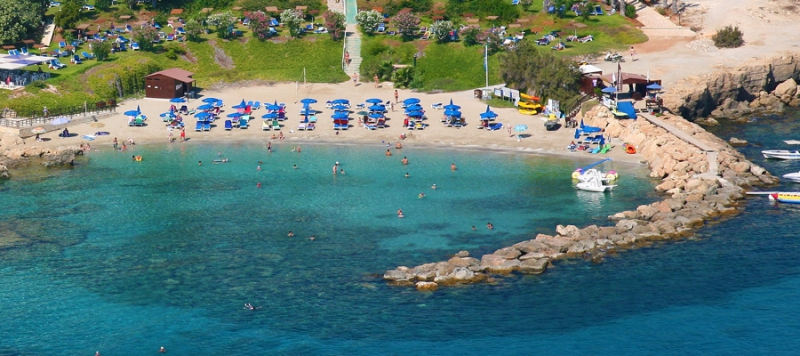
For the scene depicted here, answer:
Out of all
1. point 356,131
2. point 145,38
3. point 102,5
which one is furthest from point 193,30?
point 356,131

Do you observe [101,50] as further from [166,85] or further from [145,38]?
[166,85]

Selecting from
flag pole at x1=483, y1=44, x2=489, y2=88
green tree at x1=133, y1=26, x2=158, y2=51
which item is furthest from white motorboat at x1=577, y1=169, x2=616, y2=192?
green tree at x1=133, y1=26, x2=158, y2=51

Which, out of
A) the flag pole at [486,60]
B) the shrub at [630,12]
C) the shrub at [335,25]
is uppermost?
the shrub at [630,12]

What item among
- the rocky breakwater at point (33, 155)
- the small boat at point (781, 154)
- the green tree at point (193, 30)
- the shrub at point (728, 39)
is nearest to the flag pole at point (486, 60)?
the shrub at point (728, 39)

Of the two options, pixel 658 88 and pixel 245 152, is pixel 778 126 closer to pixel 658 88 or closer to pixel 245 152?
pixel 658 88

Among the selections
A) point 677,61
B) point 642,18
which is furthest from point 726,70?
point 642,18

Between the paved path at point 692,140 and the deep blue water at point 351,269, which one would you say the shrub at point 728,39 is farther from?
the deep blue water at point 351,269
